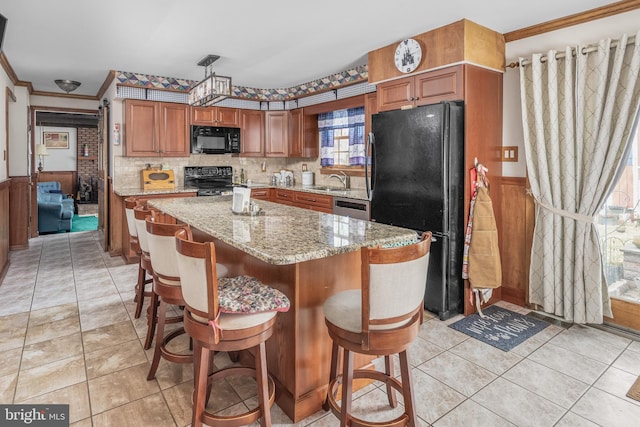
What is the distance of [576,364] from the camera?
2.47 meters

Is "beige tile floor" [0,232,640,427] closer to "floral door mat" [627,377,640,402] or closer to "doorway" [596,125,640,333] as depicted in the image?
"floral door mat" [627,377,640,402]

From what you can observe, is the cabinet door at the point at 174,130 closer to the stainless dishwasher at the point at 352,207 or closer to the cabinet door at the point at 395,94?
the stainless dishwasher at the point at 352,207

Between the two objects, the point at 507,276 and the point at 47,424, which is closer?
the point at 47,424

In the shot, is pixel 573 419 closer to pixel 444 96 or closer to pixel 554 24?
pixel 444 96

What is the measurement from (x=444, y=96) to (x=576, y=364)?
7.20 ft

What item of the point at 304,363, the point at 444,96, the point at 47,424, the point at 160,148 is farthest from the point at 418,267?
the point at 160,148

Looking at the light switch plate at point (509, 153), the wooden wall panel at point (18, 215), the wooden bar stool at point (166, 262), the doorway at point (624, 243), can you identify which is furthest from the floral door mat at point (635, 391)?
the wooden wall panel at point (18, 215)

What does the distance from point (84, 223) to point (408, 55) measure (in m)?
7.83

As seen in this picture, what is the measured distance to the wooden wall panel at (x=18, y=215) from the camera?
219 inches

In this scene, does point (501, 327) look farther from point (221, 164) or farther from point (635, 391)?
point (221, 164)

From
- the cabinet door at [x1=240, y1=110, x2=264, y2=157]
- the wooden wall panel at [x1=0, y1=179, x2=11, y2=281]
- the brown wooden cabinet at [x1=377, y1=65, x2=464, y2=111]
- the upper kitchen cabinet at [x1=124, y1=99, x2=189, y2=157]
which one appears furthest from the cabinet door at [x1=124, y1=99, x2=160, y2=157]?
the brown wooden cabinet at [x1=377, y1=65, x2=464, y2=111]

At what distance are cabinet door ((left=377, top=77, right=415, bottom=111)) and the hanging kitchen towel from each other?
1.07 meters

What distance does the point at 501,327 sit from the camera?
3.04 m

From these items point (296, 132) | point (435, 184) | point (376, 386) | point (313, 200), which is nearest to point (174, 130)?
point (296, 132)
